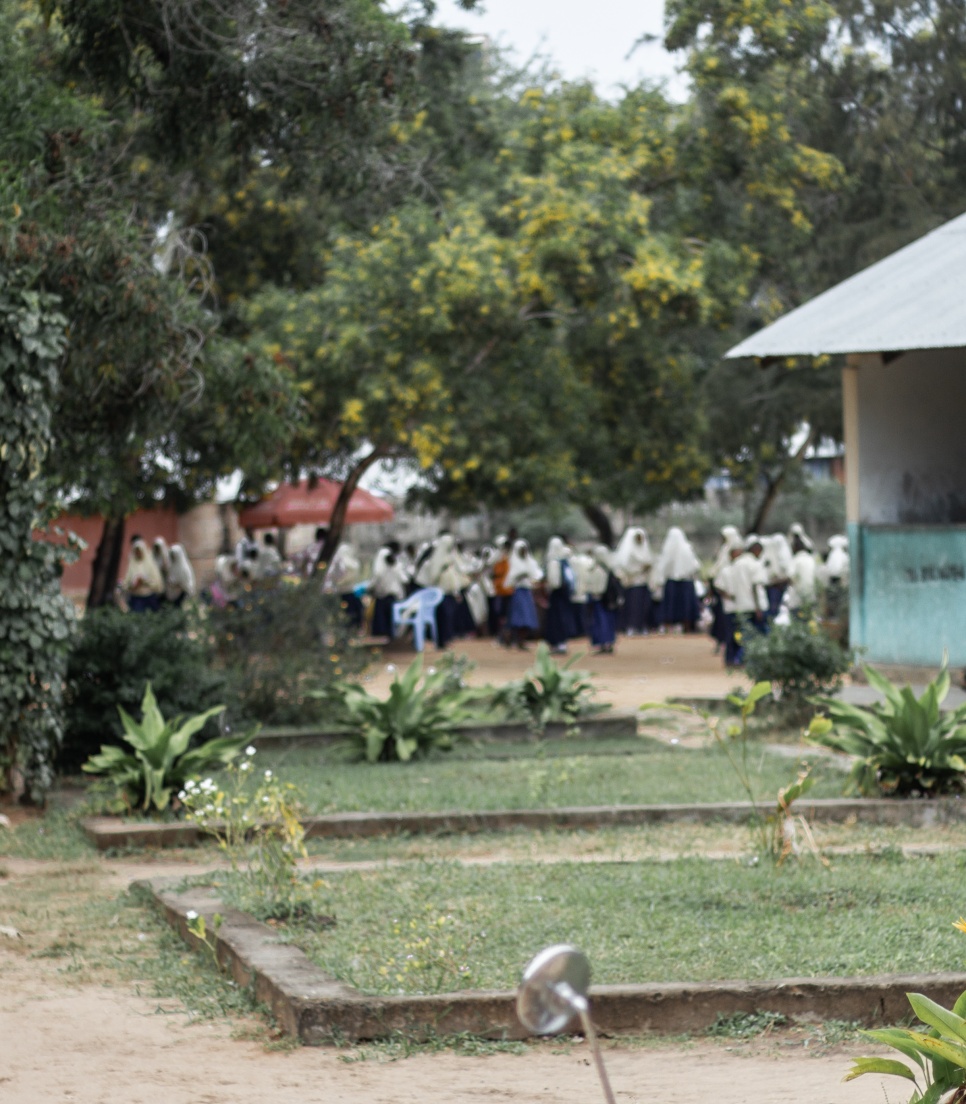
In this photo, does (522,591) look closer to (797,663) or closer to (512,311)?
(512,311)

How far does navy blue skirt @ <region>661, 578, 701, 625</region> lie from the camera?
85.7 ft

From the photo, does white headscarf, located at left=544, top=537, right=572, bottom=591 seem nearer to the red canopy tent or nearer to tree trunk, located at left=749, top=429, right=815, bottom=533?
the red canopy tent

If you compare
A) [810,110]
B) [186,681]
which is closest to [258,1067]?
[186,681]

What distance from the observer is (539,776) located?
9891 mm

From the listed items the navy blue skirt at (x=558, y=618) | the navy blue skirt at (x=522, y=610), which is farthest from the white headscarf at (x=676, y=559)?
the navy blue skirt at (x=522, y=610)

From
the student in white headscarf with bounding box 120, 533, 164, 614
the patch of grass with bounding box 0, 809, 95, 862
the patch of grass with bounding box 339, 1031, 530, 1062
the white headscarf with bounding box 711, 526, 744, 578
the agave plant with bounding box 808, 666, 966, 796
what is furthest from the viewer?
the student in white headscarf with bounding box 120, 533, 164, 614

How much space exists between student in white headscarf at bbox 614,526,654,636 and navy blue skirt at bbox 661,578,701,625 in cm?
40

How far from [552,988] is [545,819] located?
22.5 ft

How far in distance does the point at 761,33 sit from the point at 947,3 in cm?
352

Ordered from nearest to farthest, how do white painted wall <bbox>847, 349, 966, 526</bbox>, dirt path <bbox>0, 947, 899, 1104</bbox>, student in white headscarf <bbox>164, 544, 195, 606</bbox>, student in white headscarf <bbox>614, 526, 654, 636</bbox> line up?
dirt path <bbox>0, 947, 899, 1104</bbox>, white painted wall <bbox>847, 349, 966, 526</bbox>, student in white headscarf <bbox>614, 526, 654, 636</bbox>, student in white headscarf <bbox>164, 544, 195, 606</bbox>

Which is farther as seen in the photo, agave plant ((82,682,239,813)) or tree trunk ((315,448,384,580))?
tree trunk ((315,448,384,580))

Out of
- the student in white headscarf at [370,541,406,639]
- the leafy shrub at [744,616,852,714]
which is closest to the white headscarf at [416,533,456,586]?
the student in white headscarf at [370,541,406,639]

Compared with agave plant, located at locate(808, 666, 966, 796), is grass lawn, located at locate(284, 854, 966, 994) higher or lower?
lower

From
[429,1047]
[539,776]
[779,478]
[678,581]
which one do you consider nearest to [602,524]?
[779,478]
